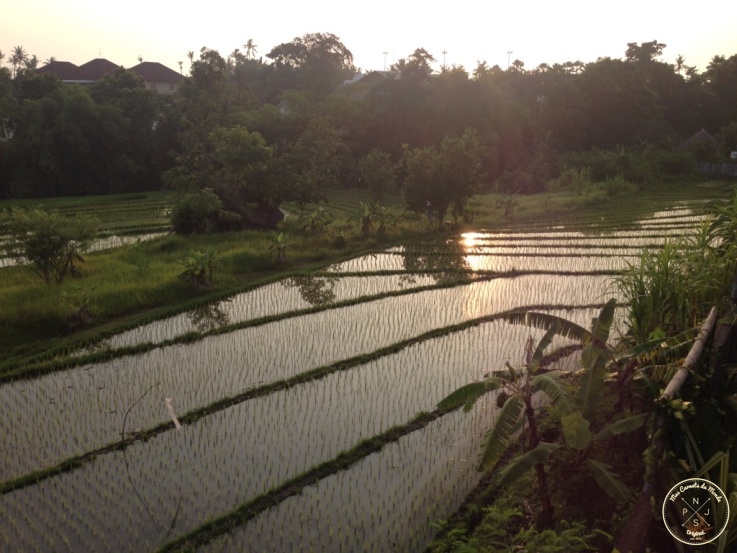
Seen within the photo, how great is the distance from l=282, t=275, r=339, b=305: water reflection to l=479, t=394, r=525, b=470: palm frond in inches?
250

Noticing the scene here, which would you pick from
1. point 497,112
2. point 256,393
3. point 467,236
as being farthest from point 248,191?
point 497,112

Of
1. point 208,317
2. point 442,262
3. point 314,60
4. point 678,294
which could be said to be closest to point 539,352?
point 678,294

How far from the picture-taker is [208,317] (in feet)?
33.0

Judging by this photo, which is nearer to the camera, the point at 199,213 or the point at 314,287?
the point at 314,287

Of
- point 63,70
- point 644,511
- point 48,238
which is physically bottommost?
point 644,511

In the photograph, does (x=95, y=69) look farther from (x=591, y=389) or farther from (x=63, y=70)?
(x=591, y=389)

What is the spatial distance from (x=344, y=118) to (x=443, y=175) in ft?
44.0

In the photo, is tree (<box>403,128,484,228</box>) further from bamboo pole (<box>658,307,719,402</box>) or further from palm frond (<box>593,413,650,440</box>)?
palm frond (<box>593,413,650,440</box>)

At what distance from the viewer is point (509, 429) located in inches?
179

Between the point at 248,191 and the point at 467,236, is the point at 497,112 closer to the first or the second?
the point at 467,236

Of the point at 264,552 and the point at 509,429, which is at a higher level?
the point at 509,429

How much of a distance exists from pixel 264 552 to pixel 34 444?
10.1 feet

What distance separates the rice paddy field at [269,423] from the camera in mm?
4898

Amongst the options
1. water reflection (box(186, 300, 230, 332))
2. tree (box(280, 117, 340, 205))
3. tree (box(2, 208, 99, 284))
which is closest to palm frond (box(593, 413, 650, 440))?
water reflection (box(186, 300, 230, 332))
